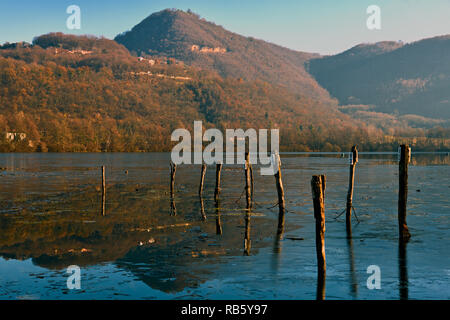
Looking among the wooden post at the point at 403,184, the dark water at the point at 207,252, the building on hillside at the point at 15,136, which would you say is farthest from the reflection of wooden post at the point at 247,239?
the building on hillside at the point at 15,136

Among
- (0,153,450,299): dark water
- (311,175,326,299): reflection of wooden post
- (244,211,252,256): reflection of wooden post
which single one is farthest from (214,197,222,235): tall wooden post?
(311,175,326,299): reflection of wooden post

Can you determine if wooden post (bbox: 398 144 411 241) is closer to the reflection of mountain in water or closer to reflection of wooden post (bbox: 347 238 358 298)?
reflection of wooden post (bbox: 347 238 358 298)

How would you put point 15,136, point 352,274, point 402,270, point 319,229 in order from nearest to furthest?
point 319,229, point 352,274, point 402,270, point 15,136

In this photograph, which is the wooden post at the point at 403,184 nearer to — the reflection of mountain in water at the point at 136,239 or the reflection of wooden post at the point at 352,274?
the reflection of wooden post at the point at 352,274

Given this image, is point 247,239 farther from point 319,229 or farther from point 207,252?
point 319,229

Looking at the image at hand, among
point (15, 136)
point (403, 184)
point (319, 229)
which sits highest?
point (15, 136)

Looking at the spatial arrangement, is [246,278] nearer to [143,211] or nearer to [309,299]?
[309,299]

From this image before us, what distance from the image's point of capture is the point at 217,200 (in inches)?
1449

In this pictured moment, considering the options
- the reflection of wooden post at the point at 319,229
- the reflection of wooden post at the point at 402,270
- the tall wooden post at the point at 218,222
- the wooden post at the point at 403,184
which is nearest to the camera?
the reflection of wooden post at the point at 402,270

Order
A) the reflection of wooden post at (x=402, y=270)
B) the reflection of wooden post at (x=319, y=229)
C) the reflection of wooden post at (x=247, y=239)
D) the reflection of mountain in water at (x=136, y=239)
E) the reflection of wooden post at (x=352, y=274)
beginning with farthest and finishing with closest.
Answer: the reflection of wooden post at (x=247, y=239) → the reflection of mountain in water at (x=136, y=239) → the reflection of wooden post at (x=319, y=229) → the reflection of wooden post at (x=352, y=274) → the reflection of wooden post at (x=402, y=270)

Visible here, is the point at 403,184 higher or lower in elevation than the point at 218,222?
higher

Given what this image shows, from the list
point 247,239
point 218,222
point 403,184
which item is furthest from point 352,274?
point 218,222

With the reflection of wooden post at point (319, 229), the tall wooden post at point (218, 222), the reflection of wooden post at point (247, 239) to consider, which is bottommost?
the reflection of wooden post at point (247, 239)

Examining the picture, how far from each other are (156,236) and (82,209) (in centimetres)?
1095
